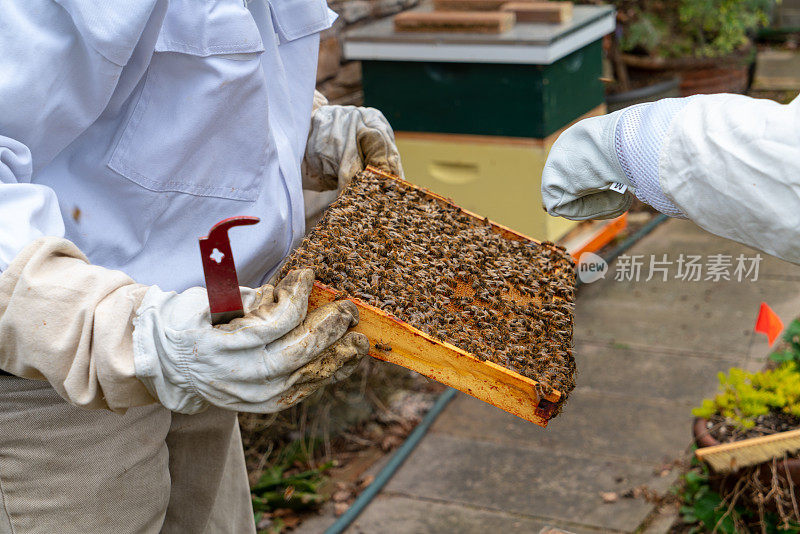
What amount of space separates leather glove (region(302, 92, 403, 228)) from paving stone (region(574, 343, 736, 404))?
6.73ft

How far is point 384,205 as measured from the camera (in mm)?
1872

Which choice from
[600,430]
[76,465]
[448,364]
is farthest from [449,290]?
[600,430]

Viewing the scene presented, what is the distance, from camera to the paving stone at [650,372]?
3730 millimetres

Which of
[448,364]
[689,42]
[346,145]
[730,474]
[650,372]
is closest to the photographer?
[448,364]

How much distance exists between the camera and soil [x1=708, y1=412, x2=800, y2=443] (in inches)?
104

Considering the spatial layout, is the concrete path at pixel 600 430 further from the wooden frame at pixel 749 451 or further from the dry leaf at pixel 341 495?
the wooden frame at pixel 749 451

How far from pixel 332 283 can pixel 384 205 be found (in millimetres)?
395

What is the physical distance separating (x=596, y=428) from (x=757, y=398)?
96 cm

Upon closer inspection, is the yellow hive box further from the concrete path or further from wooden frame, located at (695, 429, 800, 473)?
wooden frame, located at (695, 429, 800, 473)

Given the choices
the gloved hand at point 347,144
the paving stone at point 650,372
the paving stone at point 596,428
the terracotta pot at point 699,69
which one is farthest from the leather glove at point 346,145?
the terracotta pot at point 699,69

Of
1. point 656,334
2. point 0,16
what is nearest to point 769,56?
point 656,334

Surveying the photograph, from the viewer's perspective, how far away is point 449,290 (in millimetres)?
1697

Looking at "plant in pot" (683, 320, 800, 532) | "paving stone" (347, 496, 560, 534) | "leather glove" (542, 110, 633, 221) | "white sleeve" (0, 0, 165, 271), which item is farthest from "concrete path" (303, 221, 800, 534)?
"white sleeve" (0, 0, 165, 271)

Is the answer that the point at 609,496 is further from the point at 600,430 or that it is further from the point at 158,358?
the point at 158,358
